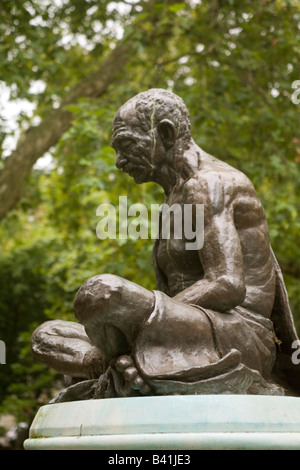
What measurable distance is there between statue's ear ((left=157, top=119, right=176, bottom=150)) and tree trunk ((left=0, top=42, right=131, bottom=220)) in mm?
5415

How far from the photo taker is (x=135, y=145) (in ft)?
13.5

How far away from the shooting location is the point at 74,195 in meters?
11.1

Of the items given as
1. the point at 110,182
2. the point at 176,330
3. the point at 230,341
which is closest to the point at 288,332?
the point at 230,341

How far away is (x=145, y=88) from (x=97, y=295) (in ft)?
21.1

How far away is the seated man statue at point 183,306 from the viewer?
333cm

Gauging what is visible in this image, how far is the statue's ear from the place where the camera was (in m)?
4.12

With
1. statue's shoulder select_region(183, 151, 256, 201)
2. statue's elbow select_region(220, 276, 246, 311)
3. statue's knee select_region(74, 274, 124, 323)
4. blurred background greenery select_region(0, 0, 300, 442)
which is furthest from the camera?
blurred background greenery select_region(0, 0, 300, 442)

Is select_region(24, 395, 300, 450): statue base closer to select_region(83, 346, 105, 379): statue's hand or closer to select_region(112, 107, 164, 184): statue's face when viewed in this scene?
select_region(83, 346, 105, 379): statue's hand

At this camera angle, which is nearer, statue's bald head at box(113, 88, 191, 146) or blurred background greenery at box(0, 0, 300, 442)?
statue's bald head at box(113, 88, 191, 146)

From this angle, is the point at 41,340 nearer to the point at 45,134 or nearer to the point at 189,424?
the point at 189,424

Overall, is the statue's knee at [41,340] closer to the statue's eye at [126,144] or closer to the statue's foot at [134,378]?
the statue's foot at [134,378]

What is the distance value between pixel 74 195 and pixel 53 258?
3.97ft

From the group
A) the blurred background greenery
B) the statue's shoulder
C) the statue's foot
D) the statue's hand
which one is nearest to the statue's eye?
the statue's shoulder

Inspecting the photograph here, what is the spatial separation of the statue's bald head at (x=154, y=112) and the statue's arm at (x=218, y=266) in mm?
596
